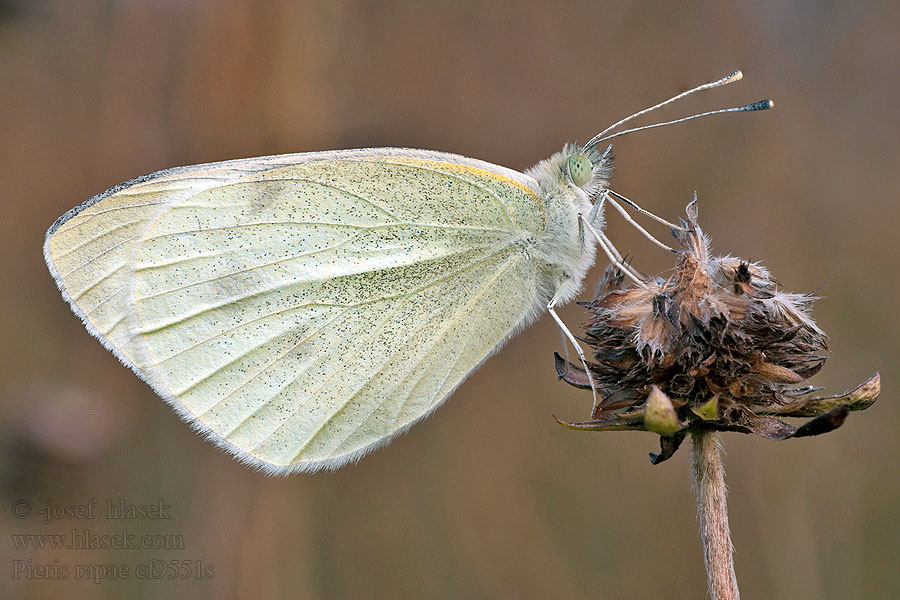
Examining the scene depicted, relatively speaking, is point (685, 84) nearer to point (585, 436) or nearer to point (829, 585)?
point (585, 436)

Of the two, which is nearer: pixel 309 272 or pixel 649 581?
pixel 309 272

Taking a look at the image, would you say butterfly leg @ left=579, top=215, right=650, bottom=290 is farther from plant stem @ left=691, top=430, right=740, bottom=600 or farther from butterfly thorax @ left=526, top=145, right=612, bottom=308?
plant stem @ left=691, top=430, right=740, bottom=600

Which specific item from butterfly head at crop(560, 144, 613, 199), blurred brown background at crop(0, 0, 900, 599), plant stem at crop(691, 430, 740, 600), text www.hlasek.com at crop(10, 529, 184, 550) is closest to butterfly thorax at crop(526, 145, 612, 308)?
butterfly head at crop(560, 144, 613, 199)

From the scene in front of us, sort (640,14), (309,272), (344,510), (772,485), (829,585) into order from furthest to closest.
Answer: (640,14) → (344,510) → (772,485) → (829,585) → (309,272)

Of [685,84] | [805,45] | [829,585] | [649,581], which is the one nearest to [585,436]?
[649,581]

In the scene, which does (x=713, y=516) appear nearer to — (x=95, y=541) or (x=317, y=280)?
(x=317, y=280)

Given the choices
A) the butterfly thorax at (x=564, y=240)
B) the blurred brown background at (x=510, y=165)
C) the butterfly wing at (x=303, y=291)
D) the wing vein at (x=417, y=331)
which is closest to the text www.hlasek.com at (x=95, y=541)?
the blurred brown background at (x=510, y=165)

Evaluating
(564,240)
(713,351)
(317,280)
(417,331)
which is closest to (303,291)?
(317,280)
